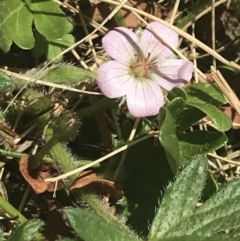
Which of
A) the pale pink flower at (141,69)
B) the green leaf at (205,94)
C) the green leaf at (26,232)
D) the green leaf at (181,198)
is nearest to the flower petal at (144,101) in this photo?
the pale pink flower at (141,69)

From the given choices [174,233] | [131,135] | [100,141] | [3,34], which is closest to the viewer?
[174,233]

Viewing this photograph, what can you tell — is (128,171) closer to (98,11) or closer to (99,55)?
(99,55)

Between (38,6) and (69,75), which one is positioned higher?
(38,6)

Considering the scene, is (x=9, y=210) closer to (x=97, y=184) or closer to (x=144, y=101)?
(x=97, y=184)

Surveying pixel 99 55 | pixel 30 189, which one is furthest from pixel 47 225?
pixel 99 55

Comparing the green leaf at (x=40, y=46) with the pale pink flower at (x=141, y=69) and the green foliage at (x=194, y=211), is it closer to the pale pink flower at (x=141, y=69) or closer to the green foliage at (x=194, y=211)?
the pale pink flower at (x=141, y=69)

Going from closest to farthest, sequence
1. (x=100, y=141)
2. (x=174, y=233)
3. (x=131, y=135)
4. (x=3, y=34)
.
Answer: (x=174, y=233) < (x=3, y=34) < (x=131, y=135) < (x=100, y=141)

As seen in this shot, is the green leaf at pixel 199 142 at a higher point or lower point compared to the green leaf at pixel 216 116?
lower
